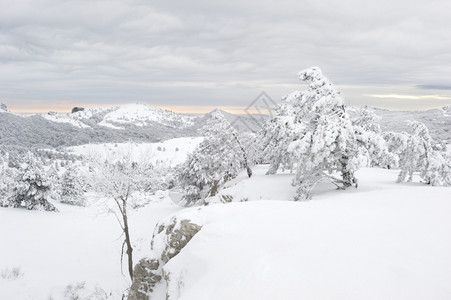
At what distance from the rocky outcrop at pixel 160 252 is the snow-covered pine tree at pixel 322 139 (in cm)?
834

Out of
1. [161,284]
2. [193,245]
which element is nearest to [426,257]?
[193,245]

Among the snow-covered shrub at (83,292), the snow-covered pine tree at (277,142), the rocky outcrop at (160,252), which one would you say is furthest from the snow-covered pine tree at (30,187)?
the rocky outcrop at (160,252)

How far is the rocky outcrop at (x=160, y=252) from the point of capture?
960 cm

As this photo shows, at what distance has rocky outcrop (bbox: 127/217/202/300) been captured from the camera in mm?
9602

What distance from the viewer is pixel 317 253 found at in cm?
664

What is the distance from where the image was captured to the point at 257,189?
20016 mm

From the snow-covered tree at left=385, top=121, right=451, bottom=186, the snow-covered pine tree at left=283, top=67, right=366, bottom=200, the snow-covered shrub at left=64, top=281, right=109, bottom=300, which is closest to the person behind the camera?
the snow-covered pine tree at left=283, top=67, right=366, bottom=200

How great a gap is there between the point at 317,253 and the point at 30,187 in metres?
44.4

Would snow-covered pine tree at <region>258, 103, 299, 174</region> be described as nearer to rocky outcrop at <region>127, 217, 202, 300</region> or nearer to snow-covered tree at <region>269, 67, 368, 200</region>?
snow-covered tree at <region>269, 67, 368, 200</region>

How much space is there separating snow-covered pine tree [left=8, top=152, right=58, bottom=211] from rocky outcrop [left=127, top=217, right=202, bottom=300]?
3691 cm

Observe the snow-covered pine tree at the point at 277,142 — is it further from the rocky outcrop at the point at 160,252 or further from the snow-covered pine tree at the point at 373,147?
the rocky outcrop at the point at 160,252

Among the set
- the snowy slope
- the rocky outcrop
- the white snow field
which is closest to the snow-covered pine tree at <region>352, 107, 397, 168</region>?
the white snow field

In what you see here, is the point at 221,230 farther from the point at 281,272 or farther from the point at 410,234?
the point at 410,234

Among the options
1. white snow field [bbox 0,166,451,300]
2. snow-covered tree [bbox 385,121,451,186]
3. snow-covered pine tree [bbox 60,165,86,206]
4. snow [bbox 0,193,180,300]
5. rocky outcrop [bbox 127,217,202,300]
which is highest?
snow-covered tree [bbox 385,121,451,186]
